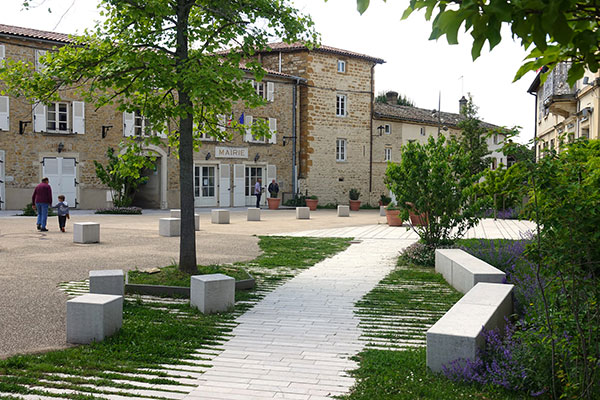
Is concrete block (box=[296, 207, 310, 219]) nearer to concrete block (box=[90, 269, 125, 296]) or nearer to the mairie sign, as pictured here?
the mairie sign

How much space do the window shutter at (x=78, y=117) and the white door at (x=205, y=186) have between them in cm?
627

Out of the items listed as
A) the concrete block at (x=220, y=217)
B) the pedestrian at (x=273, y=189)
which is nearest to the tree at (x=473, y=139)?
the pedestrian at (x=273, y=189)

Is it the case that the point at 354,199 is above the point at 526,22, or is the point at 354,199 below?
below

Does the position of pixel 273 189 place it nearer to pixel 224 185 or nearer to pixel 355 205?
pixel 224 185

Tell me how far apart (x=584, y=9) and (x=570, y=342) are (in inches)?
102

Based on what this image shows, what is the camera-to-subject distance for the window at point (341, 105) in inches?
1435

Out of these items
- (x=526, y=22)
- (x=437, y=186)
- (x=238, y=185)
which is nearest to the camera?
(x=526, y=22)

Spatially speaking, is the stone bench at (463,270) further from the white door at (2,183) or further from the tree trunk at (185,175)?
the white door at (2,183)

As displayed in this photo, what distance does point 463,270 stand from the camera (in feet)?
27.2

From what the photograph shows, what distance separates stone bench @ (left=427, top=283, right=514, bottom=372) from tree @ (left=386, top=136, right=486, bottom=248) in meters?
4.93

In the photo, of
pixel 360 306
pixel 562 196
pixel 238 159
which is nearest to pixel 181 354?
pixel 360 306

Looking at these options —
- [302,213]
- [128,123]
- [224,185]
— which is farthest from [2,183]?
[302,213]

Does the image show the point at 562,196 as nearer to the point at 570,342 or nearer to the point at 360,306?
the point at 570,342

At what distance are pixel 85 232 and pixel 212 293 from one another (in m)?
8.24
